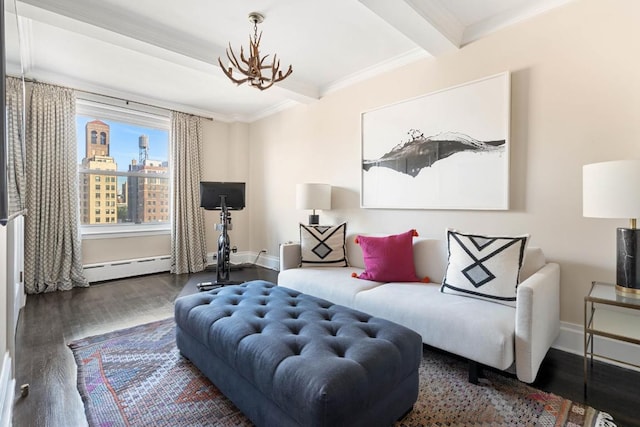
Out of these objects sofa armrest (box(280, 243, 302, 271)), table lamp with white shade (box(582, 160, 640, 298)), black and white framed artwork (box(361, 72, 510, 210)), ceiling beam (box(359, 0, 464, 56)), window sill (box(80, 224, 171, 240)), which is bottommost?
sofa armrest (box(280, 243, 302, 271))

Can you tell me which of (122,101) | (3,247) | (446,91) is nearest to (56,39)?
(122,101)

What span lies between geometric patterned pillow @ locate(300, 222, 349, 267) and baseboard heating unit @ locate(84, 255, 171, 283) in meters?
2.51

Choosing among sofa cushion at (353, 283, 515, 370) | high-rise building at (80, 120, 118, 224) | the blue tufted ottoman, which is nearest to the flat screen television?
high-rise building at (80, 120, 118, 224)

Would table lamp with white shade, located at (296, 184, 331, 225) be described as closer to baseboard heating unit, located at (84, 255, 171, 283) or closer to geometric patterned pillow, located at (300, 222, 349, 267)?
geometric patterned pillow, located at (300, 222, 349, 267)

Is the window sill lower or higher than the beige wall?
lower

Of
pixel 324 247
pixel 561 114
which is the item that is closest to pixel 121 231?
pixel 324 247

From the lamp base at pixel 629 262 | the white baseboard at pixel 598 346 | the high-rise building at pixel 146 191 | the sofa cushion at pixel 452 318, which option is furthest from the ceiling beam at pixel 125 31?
the white baseboard at pixel 598 346

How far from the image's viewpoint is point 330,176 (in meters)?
3.94

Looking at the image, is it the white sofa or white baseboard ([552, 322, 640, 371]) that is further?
white baseboard ([552, 322, 640, 371])

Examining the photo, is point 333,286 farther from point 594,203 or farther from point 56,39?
point 56,39

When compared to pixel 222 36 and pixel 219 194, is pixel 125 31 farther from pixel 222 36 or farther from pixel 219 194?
pixel 219 194

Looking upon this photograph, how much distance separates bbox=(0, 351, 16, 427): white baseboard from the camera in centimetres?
136

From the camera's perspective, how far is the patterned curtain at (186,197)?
459 cm

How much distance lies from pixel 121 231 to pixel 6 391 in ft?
10.2
